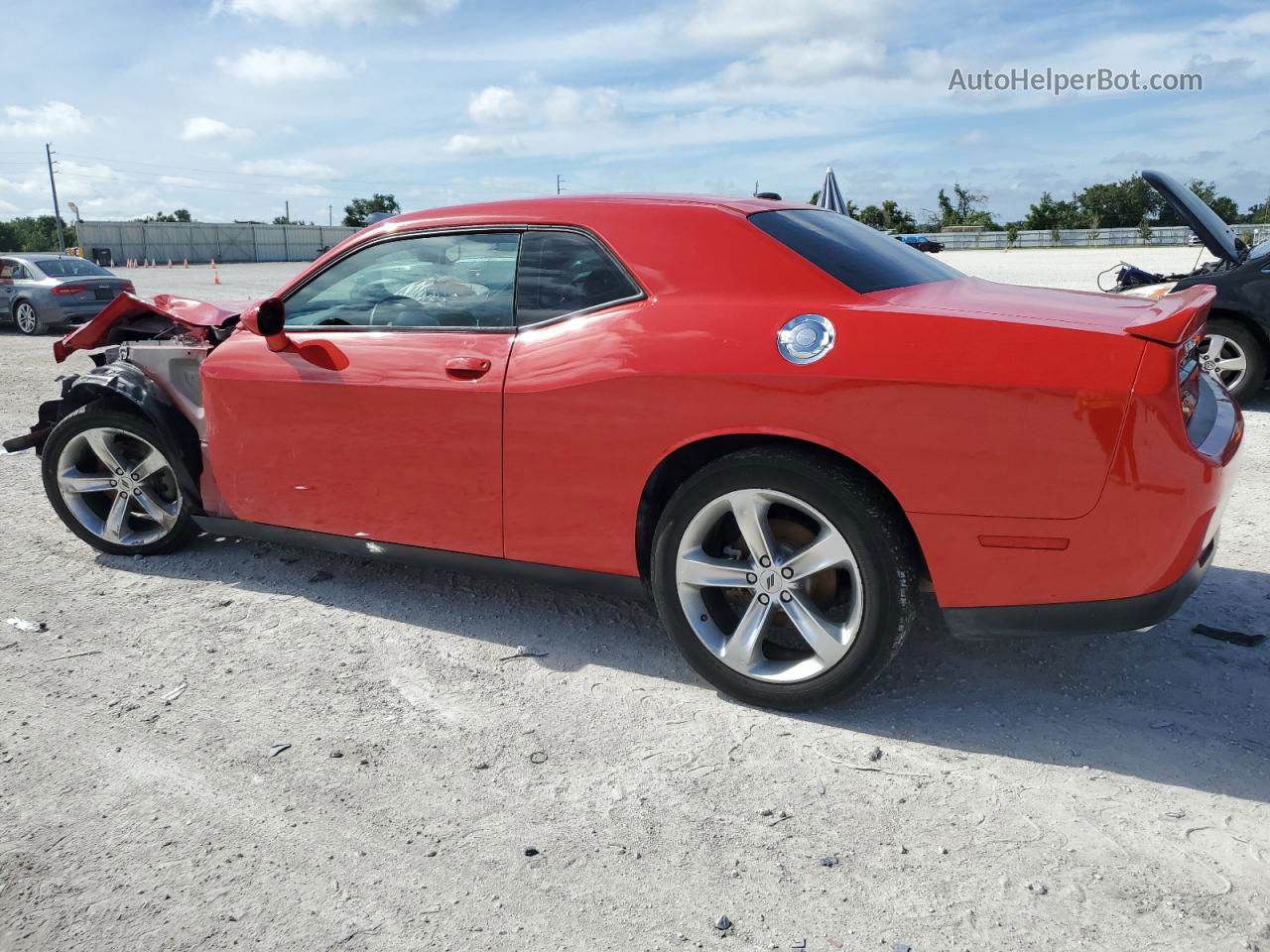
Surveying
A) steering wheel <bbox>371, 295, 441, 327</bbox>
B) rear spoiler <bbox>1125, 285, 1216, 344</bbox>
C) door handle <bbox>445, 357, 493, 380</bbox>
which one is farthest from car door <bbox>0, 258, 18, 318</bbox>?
rear spoiler <bbox>1125, 285, 1216, 344</bbox>

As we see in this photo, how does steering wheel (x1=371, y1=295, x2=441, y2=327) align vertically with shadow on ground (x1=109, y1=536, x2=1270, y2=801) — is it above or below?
above

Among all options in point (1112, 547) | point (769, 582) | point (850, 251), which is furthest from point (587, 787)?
point (850, 251)

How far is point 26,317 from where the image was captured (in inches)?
639

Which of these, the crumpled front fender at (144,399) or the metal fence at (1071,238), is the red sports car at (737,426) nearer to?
the crumpled front fender at (144,399)

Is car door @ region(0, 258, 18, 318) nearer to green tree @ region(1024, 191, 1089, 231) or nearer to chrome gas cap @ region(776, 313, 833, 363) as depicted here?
chrome gas cap @ region(776, 313, 833, 363)

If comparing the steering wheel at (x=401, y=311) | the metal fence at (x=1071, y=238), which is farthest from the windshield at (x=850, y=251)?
the metal fence at (x=1071, y=238)

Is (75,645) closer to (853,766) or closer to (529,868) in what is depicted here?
(529,868)

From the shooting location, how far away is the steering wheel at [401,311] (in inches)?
149

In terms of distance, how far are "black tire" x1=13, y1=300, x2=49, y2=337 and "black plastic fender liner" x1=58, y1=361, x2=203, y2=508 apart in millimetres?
13452

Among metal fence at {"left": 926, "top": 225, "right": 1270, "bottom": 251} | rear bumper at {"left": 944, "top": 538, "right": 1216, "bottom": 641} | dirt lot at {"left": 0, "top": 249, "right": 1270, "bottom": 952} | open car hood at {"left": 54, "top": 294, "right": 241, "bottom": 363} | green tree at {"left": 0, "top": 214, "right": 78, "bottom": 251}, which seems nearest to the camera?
dirt lot at {"left": 0, "top": 249, "right": 1270, "bottom": 952}

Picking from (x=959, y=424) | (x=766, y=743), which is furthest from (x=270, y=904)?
(x=959, y=424)

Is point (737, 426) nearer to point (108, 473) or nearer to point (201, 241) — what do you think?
point (108, 473)

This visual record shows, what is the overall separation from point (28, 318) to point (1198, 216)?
16.5 meters

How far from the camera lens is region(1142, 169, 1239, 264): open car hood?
7125mm
